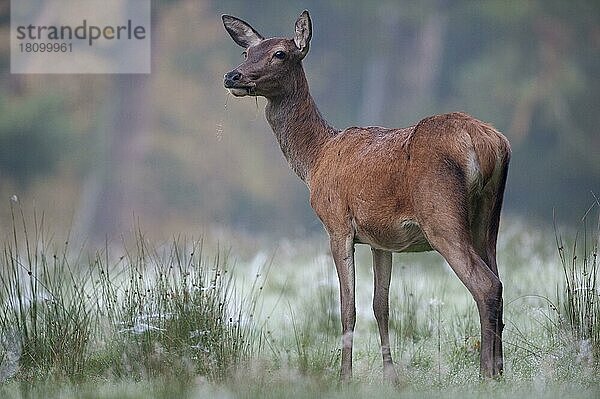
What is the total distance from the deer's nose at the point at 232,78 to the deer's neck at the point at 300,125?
1.12 ft

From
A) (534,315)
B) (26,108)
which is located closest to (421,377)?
(534,315)

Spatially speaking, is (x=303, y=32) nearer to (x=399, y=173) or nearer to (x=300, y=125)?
(x=300, y=125)

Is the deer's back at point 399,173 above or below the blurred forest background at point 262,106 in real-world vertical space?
below

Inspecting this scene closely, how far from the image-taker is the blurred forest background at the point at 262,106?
16547mm

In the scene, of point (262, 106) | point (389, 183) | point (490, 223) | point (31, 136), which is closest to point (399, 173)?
point (389, 183)

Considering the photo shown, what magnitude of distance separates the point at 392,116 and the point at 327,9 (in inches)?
76.2

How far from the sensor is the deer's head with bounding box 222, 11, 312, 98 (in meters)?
5.63

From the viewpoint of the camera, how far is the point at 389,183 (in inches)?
202

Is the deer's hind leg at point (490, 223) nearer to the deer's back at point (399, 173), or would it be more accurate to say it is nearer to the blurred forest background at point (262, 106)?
the deer's back at point (399, 173)

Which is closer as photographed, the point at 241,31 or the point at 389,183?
the point at 389,183

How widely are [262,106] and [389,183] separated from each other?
11344 mm

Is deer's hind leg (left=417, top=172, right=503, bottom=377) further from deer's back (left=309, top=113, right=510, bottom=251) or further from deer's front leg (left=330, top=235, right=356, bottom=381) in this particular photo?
deer's front leg (left=330, top=235, right=356, bottom=381)

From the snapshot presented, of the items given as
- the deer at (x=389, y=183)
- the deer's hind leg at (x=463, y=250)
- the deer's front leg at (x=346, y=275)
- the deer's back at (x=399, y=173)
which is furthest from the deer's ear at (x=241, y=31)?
the deer's hind leg at (x=463, y=250)

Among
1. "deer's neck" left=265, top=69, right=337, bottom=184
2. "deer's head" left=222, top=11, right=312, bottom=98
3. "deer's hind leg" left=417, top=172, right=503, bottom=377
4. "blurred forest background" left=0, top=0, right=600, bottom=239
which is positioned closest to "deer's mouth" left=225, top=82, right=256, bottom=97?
"deer's head" left=222, top=11, right=312, bottom=98
